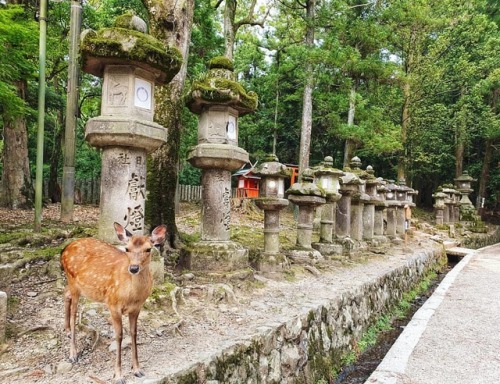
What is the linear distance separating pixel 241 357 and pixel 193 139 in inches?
634

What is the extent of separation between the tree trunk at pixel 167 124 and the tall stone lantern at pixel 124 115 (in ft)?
4.50

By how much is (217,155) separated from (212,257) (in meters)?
1.49

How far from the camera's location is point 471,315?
6.25m

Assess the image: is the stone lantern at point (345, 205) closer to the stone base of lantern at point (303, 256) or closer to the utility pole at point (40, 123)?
the stone base of lantern at point (303, 256)

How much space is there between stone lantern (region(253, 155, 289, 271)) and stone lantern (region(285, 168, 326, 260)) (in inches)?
26.3

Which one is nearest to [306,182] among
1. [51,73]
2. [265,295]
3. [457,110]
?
[265,295]

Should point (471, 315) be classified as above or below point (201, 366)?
below

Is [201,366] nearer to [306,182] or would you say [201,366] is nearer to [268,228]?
[268,228]

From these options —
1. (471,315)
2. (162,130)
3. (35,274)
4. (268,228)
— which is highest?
(162,130)

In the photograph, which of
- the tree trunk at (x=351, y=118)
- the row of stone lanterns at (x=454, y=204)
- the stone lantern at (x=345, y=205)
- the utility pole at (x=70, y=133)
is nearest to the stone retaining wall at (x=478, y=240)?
the row of stone lanterns at (x=454, y=204)

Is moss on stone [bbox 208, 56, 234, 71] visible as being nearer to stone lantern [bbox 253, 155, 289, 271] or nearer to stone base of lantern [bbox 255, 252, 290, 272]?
stone lantern [bbox 253, 155, 289, 271]

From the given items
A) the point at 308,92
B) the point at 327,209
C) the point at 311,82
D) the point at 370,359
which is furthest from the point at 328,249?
the point at 308,92

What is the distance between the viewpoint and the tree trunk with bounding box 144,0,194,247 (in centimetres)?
591

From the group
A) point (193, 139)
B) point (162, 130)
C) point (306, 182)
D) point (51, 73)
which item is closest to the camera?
point (162, 130)
